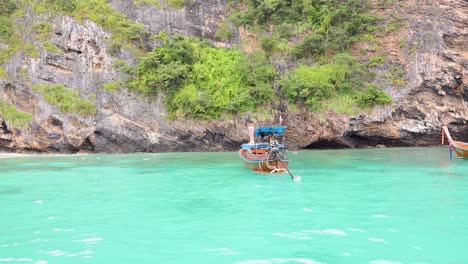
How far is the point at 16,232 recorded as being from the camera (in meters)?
7.24

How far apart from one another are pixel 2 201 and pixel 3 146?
69.4 feet

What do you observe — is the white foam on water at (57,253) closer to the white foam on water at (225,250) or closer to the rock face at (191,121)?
the white foam on water at (225,250)

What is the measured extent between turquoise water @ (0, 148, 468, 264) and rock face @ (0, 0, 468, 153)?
486 inches

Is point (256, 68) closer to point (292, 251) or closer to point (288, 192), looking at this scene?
point (288, 192)

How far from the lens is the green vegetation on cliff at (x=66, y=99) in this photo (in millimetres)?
27156

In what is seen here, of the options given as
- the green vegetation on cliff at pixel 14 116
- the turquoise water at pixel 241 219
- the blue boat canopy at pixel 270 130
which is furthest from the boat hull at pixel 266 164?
the green vegetation on cliff at pixel 14 116

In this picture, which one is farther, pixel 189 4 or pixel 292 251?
pixel 189 4

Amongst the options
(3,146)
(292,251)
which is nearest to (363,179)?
(292,251)

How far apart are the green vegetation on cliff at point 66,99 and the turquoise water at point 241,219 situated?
13.7 m

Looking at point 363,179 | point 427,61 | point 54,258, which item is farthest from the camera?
point 427,61

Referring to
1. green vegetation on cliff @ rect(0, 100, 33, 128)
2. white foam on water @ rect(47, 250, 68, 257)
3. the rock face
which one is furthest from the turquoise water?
green vegetation on cliff @ rect(0, 100, 33, 128)

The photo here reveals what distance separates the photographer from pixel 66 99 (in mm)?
27359

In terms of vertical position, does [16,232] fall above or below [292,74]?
below

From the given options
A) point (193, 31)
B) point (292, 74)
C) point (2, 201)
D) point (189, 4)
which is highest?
point (189, 4)
